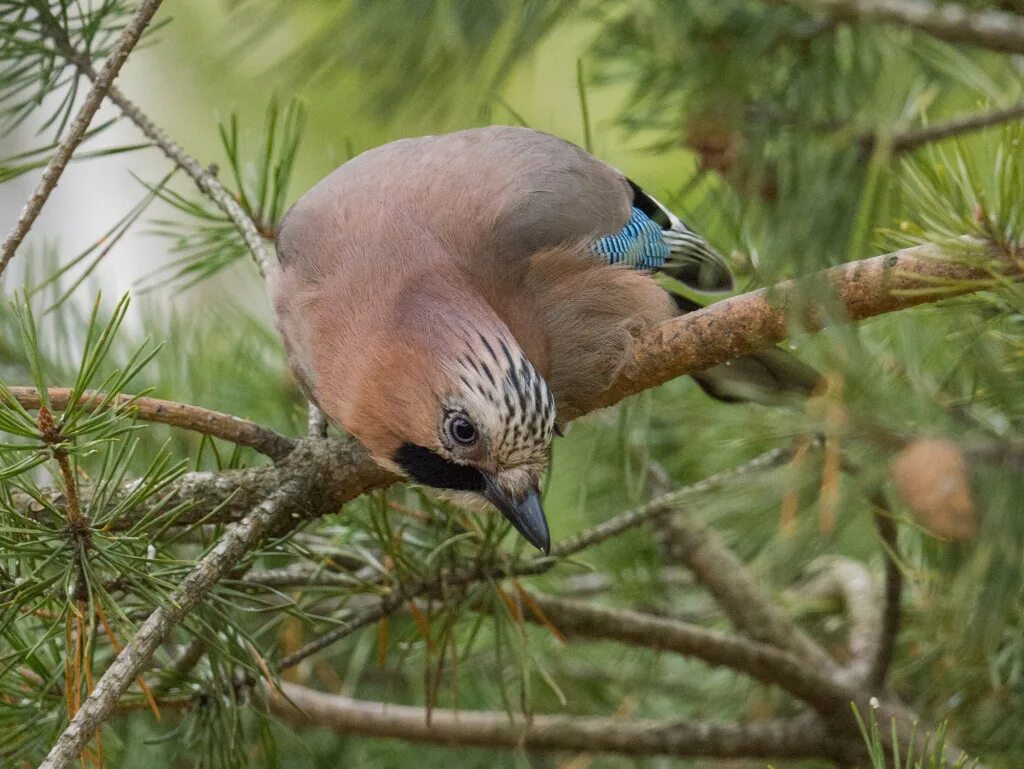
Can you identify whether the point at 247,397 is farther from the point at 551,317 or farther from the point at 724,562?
the point at 724,562

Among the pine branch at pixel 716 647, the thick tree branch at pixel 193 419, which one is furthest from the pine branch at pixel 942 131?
the thick tree branch at pixel 193 419

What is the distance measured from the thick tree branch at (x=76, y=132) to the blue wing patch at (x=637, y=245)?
2.68 ft

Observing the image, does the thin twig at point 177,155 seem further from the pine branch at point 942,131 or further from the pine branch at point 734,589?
the pine branch at point 942,131

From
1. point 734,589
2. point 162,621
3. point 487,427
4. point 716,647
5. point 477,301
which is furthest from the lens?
point 734,589

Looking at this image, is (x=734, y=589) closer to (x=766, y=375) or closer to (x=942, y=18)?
(x=766, y=375)

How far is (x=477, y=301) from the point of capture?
1629 mm

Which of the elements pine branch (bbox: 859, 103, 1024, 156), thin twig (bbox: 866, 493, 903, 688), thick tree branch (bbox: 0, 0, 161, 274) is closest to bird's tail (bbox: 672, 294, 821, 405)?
thin twig (bbox: 866, 493, 903, 688)

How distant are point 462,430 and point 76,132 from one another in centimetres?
57

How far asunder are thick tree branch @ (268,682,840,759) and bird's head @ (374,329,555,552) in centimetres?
43

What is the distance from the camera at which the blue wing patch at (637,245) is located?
1956 millimetres

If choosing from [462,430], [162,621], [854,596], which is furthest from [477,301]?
[854,596]

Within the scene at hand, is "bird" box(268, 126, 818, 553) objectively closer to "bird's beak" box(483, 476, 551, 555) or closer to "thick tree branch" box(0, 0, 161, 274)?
"bird's beak" box(483, 476, 551, 555)

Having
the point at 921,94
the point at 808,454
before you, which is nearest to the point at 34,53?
the point at 808,454

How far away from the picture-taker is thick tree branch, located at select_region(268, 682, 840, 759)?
180 centimetres
